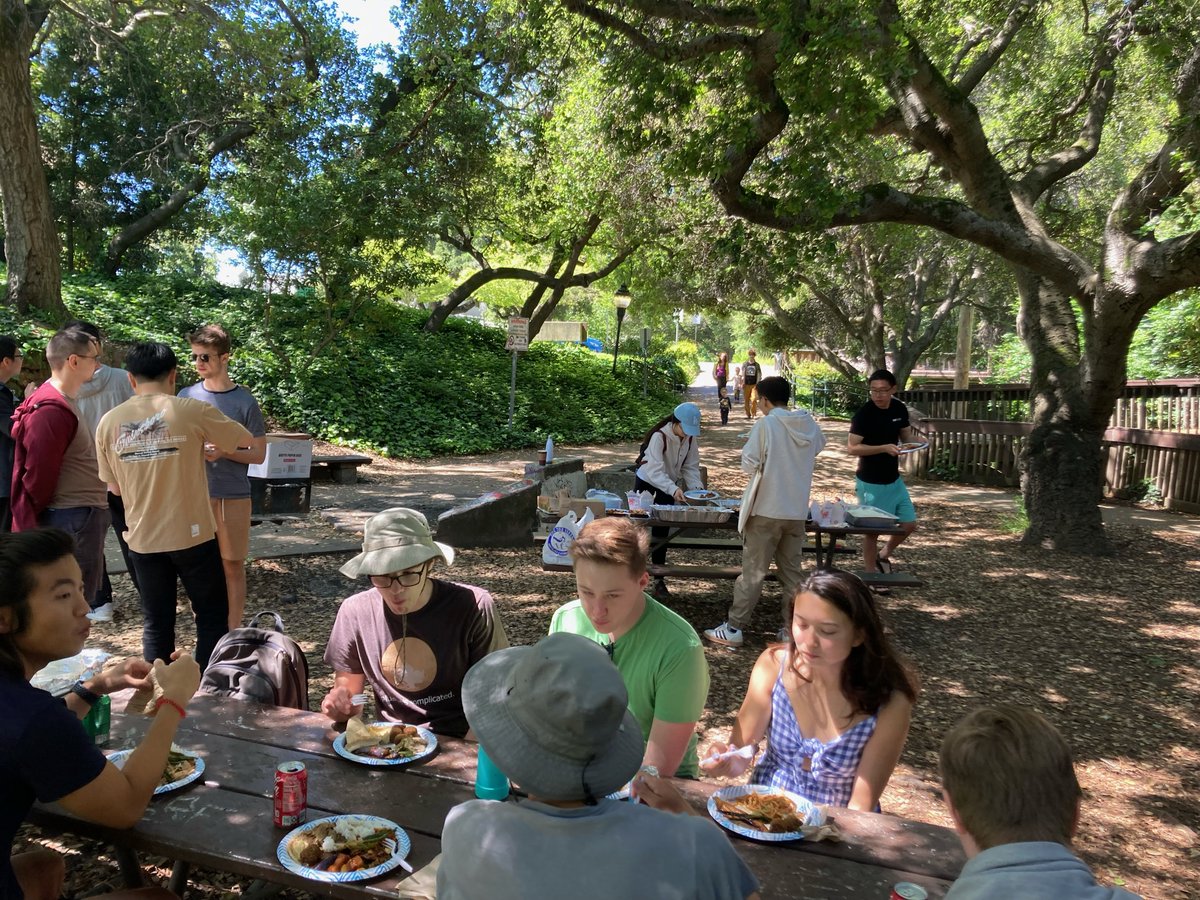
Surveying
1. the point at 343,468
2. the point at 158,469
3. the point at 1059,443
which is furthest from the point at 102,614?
the point at 1059,443

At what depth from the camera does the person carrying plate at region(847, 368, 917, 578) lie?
7.12m

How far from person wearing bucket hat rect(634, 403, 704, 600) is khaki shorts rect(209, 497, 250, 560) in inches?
121

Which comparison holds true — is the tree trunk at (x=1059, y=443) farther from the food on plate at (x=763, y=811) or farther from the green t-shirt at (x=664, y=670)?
the food on plate at (x=763, y=811)

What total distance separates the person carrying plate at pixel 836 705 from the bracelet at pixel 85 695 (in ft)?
6.06

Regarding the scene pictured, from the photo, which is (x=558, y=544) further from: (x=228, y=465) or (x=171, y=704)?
(x=171, y=704)

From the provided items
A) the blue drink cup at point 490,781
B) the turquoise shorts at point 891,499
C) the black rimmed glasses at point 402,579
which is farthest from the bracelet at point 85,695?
the turquoise shorts at point 891,499

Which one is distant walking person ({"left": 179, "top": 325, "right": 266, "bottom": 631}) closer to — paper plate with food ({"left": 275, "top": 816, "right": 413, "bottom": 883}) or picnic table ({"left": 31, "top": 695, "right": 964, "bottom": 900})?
picnic table ({"left": 31, "top": 695, "right": 964, "bottom": 900})

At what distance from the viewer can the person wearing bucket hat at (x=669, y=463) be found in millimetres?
6898

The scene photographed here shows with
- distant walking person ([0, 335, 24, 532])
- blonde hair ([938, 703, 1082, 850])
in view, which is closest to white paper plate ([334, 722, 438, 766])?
blonde hair ([938, 703, 1082, 850])

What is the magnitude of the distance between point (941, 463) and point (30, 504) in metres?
13.0

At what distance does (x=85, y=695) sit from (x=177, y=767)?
42cm

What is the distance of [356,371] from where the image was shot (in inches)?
668

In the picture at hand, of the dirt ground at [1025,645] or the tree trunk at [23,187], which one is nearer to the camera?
the dirt ground at [1025,645]

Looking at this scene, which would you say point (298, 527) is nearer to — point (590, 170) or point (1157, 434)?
point (590, 170)
